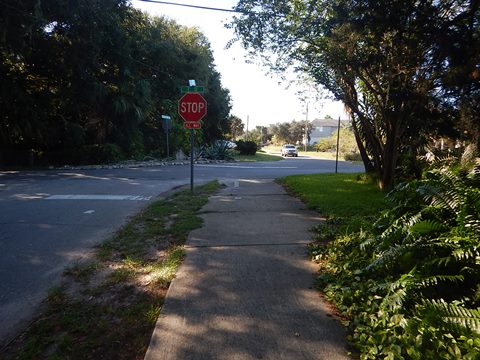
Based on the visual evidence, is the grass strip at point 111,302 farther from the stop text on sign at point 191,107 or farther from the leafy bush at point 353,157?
the leafy bush at point 353,157

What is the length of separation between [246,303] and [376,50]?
8.00 meters

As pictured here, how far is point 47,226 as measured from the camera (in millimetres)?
7328

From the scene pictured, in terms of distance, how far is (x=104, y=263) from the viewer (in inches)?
212

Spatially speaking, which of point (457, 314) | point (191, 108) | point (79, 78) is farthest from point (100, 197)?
point (79, 78)

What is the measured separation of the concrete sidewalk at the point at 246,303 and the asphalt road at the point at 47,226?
152 cm

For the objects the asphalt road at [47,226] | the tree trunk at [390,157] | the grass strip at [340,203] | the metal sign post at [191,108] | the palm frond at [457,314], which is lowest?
the asphalt road at [47,226]

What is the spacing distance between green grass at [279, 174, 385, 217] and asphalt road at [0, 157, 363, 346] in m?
4.09

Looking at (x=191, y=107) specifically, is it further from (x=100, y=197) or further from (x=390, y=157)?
(x=390, y=157)

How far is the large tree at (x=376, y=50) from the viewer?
25.7 ft

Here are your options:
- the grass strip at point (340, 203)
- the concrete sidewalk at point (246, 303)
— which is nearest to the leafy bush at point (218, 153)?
the grass strip at point (340, 203)

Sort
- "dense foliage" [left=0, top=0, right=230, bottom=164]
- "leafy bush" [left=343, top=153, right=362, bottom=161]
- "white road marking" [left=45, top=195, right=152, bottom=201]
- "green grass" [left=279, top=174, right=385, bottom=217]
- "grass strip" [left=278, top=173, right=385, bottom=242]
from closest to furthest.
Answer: "grass strip" [left=278, top=173, right=385, bottom=242] < "green grass" [left=279, top=174, right=385, bottom=217] < "white road marking" [left=45, top=195, right=152, bottom=201] < "dense foliage" [left=0, top=0, right=230, bottom=164] < "leafy bush" [left=343, top=153, right=362, bottom=161]

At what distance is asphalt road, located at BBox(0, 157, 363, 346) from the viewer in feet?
14.4

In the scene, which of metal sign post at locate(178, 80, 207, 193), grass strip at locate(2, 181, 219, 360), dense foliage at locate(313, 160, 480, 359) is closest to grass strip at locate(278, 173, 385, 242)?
dense foliage at locate(313, 160, 480, 359)

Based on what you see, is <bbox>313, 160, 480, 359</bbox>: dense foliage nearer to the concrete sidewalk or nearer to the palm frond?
the palm frond
